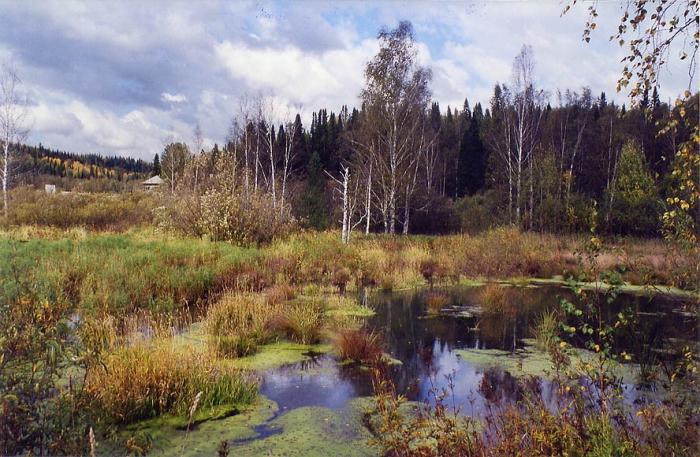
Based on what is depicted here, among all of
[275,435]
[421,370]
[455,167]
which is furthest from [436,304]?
[455,167]

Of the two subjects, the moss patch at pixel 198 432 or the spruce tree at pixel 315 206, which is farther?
the spruce tree at pixel 315 206

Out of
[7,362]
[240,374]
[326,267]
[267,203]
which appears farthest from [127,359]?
[267,203]

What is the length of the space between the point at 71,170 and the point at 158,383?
90.6m

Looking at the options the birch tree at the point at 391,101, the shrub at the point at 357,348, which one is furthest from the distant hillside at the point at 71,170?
the shrub at the point at 357,348

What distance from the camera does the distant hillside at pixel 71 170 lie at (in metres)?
36.9

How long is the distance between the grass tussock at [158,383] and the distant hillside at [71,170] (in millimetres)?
28080

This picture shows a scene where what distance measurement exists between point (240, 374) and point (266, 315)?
274 centimetres

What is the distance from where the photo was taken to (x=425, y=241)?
1944cm

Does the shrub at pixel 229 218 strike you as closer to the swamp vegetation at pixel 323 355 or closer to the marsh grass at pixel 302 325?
the swamp vegetation at pixel 323 355

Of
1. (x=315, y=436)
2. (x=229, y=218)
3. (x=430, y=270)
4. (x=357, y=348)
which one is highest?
(x=229, y=218)

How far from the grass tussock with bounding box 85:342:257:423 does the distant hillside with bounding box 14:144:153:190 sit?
2808 centimetres

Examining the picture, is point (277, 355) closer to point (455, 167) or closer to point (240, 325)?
point (240, 325)

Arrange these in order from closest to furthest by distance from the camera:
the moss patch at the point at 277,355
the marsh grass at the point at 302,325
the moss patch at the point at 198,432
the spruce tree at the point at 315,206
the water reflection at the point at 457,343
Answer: the moss patch at the point at 198,432, the water reflection at the point at 457,343, the moss patch at the point at 277,355, the marsh grass at the point at 302,325, the spruce tree at the point at 315,206

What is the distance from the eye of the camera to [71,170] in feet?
274
